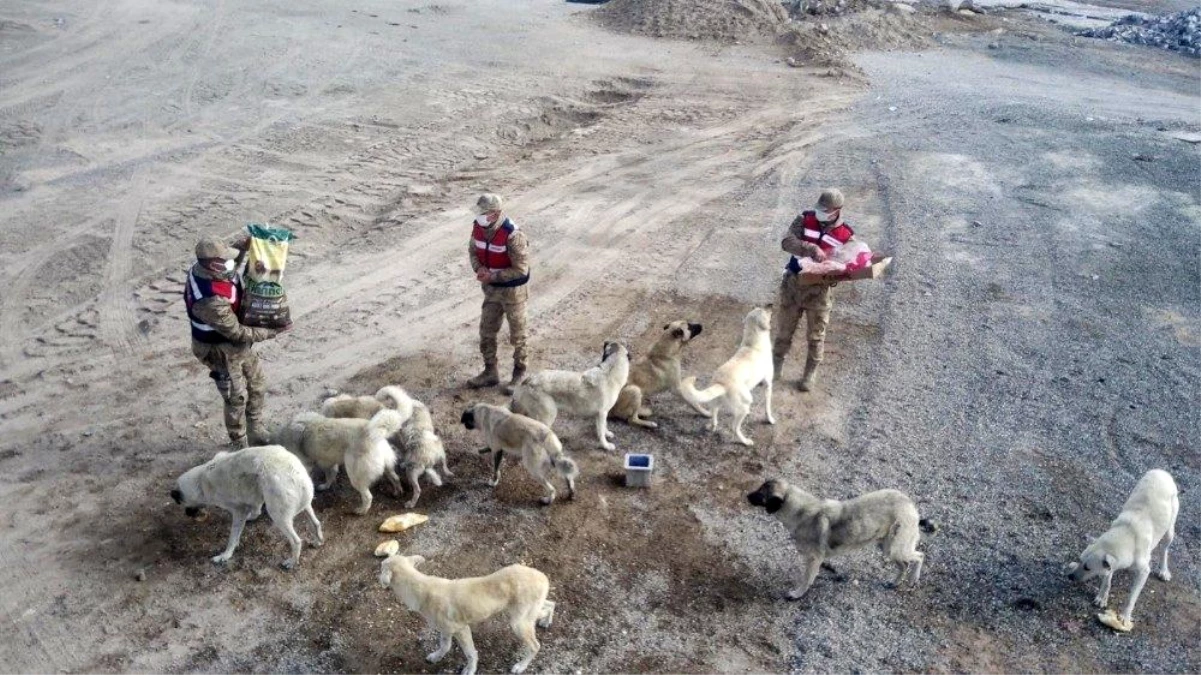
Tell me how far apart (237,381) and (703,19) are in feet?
80.3

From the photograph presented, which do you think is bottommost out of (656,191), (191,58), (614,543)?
(614,543)

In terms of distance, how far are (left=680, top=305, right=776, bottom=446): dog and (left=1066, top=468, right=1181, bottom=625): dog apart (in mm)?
3719

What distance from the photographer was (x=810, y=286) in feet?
37.2

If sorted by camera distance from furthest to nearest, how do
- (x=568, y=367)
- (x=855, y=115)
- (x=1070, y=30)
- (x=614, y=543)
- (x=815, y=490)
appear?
(x=1070, y=30)
(x=855, y=115)
(x=568, y=367)
(x=815, y=490)
(x=614, y=543)

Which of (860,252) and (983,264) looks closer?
(860,252)

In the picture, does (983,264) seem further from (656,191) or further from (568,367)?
(568,367)

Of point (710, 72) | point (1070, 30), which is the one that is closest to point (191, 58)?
point (710, 72)

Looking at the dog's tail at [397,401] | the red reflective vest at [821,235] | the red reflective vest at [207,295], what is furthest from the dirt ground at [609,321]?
the red reflective vest at [821,235]

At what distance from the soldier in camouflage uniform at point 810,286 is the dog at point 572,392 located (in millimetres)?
2546

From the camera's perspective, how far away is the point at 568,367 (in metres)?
12.2

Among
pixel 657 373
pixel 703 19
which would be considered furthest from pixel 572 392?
pixel 703 19

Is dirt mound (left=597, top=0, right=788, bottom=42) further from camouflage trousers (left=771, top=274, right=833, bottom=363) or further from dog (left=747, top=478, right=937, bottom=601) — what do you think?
dog (left=747, top=478, right=937, bottom=601)

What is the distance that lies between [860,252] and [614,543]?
4.64 m

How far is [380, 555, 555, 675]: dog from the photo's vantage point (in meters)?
7.29
